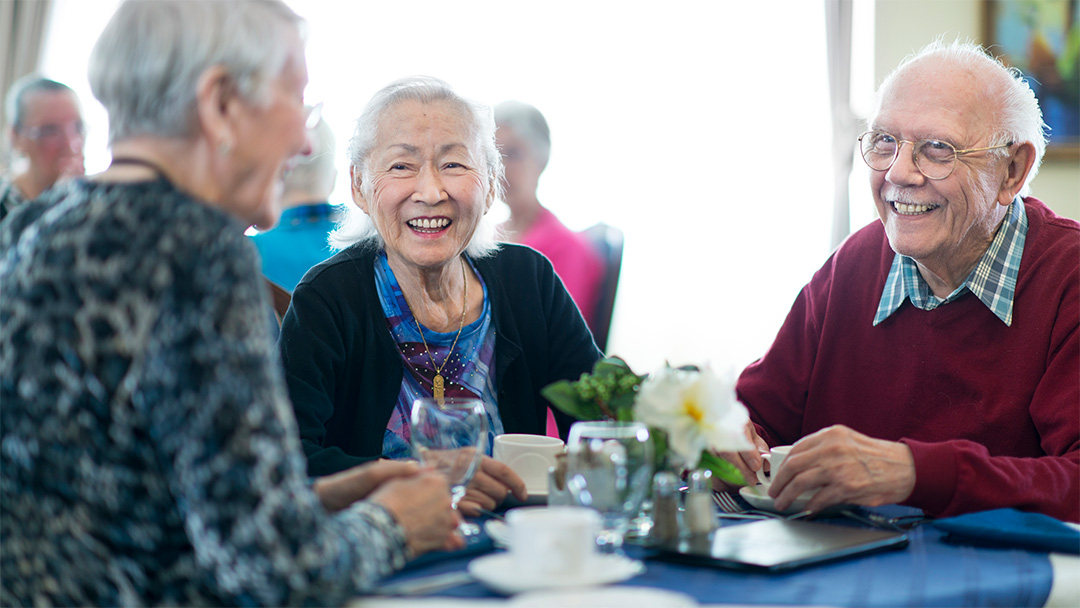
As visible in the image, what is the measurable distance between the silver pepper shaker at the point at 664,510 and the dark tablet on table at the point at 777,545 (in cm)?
2

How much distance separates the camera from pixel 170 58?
3.22 ft

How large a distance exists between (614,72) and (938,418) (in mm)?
3413

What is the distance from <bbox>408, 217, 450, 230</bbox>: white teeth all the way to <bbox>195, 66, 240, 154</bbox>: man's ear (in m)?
0.92

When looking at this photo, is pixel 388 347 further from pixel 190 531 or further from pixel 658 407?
pixel 190 531

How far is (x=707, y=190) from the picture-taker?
16.4ft

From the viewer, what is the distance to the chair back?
3594 mm

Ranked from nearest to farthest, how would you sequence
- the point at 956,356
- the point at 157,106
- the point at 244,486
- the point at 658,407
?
the point at 244,486, the point at 157,106, the point at 658,407, the point at 956,356

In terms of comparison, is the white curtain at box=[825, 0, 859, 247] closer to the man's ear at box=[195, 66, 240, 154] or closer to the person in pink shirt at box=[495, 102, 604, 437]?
the person in pink shirt at box=[495, 102, 604, 437]

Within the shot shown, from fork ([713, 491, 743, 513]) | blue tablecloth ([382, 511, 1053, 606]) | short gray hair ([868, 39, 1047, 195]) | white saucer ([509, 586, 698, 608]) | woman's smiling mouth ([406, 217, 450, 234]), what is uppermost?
short gray hair ([868, 39, 1047, 195])

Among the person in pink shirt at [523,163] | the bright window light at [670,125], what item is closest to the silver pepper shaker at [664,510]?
the person in pink shirt at [523,163]

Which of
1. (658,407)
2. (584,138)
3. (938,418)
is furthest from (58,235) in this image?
(584,138)

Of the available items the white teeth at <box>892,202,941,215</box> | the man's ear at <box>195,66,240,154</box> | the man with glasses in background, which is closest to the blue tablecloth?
the man's ear at <box>195,66,240,154</box>

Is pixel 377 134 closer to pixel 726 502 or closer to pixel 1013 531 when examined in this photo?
pixel 726 502

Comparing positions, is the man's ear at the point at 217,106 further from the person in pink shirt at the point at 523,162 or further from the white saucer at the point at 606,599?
the person in pink shirt at the point at 523,162
